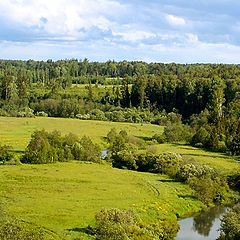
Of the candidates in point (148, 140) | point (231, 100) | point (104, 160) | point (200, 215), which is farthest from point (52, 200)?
point (231, 100)

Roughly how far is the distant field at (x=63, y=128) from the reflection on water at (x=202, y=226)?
55498mm

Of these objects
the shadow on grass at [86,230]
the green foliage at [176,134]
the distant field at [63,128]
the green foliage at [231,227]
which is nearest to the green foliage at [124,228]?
the shadow on grass at [86,230]

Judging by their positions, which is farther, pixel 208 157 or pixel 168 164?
pixel 208 157

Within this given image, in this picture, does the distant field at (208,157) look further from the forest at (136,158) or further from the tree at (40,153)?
the tree at (40,153)

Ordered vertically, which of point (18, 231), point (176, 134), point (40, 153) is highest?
point (18, 231)

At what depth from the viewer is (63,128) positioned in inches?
5704

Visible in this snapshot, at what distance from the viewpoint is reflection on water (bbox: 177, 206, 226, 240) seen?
62722 mm

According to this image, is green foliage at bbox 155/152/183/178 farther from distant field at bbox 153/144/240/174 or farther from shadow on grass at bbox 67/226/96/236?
shadow on grass at bbox 67/226/96/236

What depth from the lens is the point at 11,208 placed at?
6125cm

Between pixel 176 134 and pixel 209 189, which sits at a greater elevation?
pixel 176 134

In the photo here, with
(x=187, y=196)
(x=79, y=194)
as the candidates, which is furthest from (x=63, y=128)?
(x=79, y=194)

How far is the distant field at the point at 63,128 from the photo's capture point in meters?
128

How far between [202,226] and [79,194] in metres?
17.9

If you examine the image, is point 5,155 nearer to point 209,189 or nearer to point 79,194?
point 79,194
